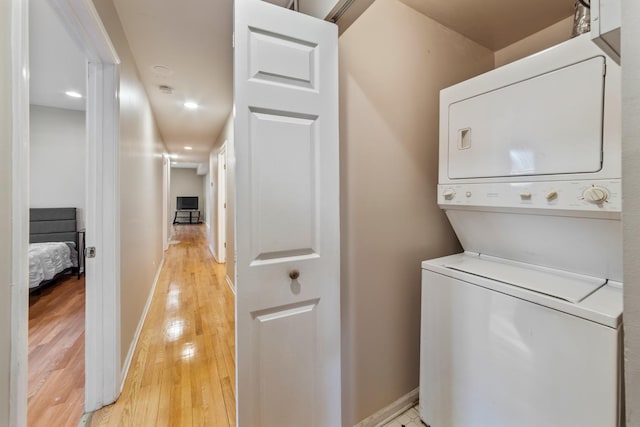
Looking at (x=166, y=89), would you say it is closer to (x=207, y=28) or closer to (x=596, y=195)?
(x=207, y=28)

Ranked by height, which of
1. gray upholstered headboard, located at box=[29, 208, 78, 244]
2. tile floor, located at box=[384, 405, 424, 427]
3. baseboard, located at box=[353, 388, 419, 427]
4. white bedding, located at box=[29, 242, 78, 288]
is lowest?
tile floor, located at box=[384, 405, 424, 427]

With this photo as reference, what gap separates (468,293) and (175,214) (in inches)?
475

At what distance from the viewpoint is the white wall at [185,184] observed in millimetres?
10734

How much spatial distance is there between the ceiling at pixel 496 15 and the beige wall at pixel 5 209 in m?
1.68

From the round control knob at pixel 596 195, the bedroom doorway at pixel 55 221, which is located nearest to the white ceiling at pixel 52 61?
the bedroom doorway at pixel 55 221

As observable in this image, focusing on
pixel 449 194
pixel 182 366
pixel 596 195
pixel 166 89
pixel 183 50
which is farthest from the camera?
pixel 166 89

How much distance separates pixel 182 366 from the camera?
1.85 m

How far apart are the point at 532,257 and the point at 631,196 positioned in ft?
3.30

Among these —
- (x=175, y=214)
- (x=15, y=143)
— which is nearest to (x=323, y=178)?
(x=15, y=143)

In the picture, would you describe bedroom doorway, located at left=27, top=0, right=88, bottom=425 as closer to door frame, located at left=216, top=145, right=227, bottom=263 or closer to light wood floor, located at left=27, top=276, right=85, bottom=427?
light wood floor, located at left=27, top=276, right=85, bottom=427

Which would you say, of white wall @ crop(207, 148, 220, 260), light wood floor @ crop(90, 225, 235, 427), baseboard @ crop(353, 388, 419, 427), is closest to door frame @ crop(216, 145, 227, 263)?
white wall @ crop(207, 148, 220, 260)

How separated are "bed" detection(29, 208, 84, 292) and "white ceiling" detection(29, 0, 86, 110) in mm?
1442

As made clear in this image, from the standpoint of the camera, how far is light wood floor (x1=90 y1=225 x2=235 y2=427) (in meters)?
1.44

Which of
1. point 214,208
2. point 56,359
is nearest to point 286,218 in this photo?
point 56,359
